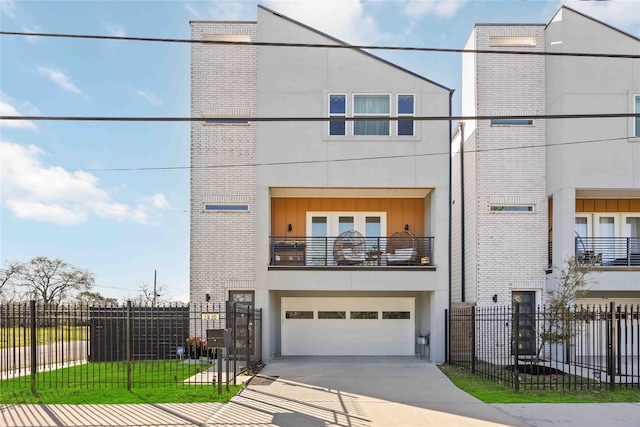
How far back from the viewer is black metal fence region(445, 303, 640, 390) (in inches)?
435

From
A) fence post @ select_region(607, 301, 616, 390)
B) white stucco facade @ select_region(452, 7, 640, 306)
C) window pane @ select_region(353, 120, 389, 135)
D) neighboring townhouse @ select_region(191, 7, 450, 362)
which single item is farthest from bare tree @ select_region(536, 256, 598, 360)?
window pane @ select_region(353, 120, 389, 135)

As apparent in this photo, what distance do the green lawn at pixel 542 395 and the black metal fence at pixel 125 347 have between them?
513 centimetres

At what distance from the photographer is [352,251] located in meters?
16.4

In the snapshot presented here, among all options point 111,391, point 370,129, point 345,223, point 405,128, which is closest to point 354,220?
point 345,223

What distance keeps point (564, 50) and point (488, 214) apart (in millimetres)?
5562

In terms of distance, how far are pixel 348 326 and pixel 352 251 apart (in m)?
2.71

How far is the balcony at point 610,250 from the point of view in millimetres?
16656

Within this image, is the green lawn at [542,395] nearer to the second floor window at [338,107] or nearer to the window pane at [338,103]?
the second floor window at [338,107]

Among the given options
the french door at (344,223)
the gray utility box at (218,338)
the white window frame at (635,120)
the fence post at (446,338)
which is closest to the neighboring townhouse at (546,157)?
the white window frame at (635,120)

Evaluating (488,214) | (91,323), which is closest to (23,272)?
(91,323)

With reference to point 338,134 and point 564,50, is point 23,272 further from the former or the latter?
point 564,50

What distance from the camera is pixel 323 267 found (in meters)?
15.6

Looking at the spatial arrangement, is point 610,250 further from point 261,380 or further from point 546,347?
point 261,380

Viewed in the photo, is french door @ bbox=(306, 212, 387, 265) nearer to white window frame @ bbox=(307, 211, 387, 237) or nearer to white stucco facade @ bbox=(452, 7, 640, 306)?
white window frame @ bbox=(307, 211, 387, 237)
